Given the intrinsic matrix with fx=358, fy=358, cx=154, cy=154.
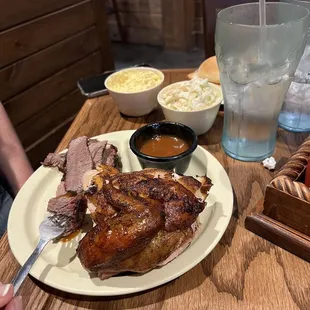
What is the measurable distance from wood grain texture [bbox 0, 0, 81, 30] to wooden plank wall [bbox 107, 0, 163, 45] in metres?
2.84

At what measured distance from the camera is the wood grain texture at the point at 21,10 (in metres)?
2.43

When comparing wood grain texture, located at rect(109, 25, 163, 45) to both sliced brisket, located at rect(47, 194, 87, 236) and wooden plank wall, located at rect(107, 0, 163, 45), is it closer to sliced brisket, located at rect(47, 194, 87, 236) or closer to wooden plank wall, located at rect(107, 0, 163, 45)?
wooden plank wall, located at rect(107, 0, 163, 45)

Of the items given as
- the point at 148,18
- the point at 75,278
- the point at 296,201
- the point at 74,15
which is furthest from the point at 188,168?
the point at 148,18

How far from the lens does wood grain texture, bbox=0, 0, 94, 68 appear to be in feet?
8.23

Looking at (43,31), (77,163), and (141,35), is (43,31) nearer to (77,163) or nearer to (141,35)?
(77,163)

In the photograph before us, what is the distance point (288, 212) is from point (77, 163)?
2.08 ft

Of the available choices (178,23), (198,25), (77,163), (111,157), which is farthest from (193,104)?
(198,25)

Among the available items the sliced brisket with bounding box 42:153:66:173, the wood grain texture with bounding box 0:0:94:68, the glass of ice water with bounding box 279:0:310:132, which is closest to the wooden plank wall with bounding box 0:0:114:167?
the wood grain texture with bounding box 0:0:94:68

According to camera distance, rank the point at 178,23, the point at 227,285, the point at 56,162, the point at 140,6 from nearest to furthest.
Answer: the point at 227,285 < the point at 56,162 < the point at 178,23 < the point at 140,6

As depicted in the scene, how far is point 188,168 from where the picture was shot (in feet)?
3.81

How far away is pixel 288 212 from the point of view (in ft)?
2.86

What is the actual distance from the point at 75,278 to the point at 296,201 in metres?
0.54

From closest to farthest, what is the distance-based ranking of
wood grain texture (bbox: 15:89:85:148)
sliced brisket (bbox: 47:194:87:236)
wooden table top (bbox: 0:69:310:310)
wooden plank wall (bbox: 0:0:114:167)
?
wooden table top (bbox: 0:69:310:310) → sliced brisket (bbox: 47:194:87:236) → wooden plank wall (bbox: 0:0:114:167) → wood grain texture (bbox: 15:89:85:148)

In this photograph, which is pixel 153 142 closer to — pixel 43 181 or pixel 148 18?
pixel 43 181
